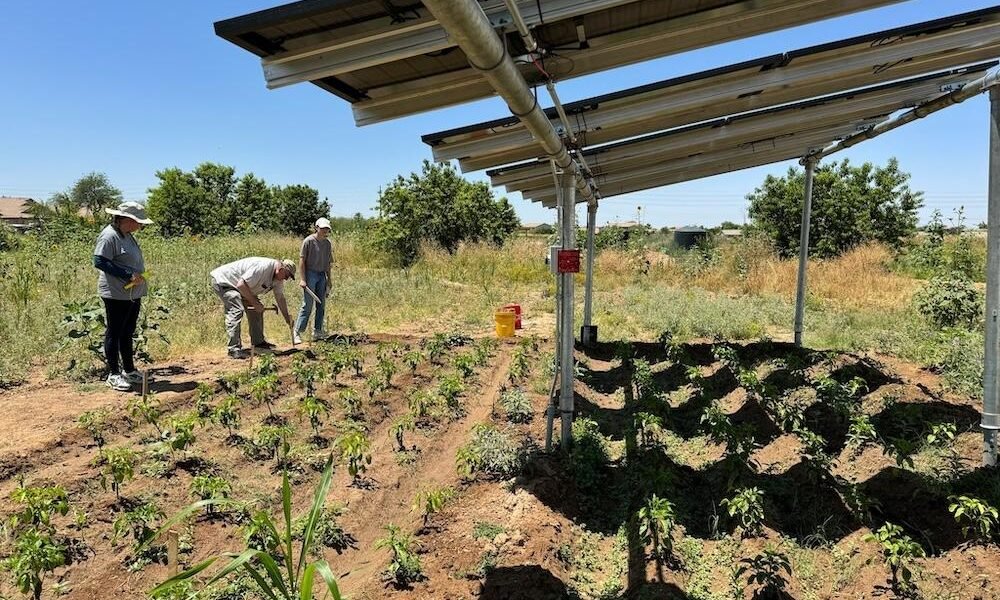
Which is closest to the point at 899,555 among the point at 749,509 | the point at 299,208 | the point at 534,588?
the point at 749,509

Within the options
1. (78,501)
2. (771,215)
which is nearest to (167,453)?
(78,501)

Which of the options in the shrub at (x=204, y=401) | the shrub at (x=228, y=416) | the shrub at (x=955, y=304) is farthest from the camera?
the shrub at (x=955, y=304)

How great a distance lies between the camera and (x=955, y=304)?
869 cm

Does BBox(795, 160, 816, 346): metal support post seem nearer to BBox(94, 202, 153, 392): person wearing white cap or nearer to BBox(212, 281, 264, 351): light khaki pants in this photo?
BBox(212, 281, 264, 351): light khaki pants

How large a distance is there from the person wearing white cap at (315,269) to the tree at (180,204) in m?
33.1

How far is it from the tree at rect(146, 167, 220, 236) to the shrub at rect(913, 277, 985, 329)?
3829cm

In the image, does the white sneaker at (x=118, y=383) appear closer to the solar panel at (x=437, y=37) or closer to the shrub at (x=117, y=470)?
the shrub at (x=117, y=470)

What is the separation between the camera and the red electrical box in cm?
424

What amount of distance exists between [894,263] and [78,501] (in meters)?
18.5

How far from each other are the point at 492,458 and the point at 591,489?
0.76m

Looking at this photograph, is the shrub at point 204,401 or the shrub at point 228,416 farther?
the shrub at point 204,401

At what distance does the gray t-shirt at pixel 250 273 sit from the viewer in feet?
24.2

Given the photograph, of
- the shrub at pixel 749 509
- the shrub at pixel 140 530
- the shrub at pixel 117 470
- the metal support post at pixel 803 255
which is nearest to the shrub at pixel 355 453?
the shrub at pixel 140 530

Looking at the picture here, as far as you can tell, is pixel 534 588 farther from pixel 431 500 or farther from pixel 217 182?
pixel 217 182
